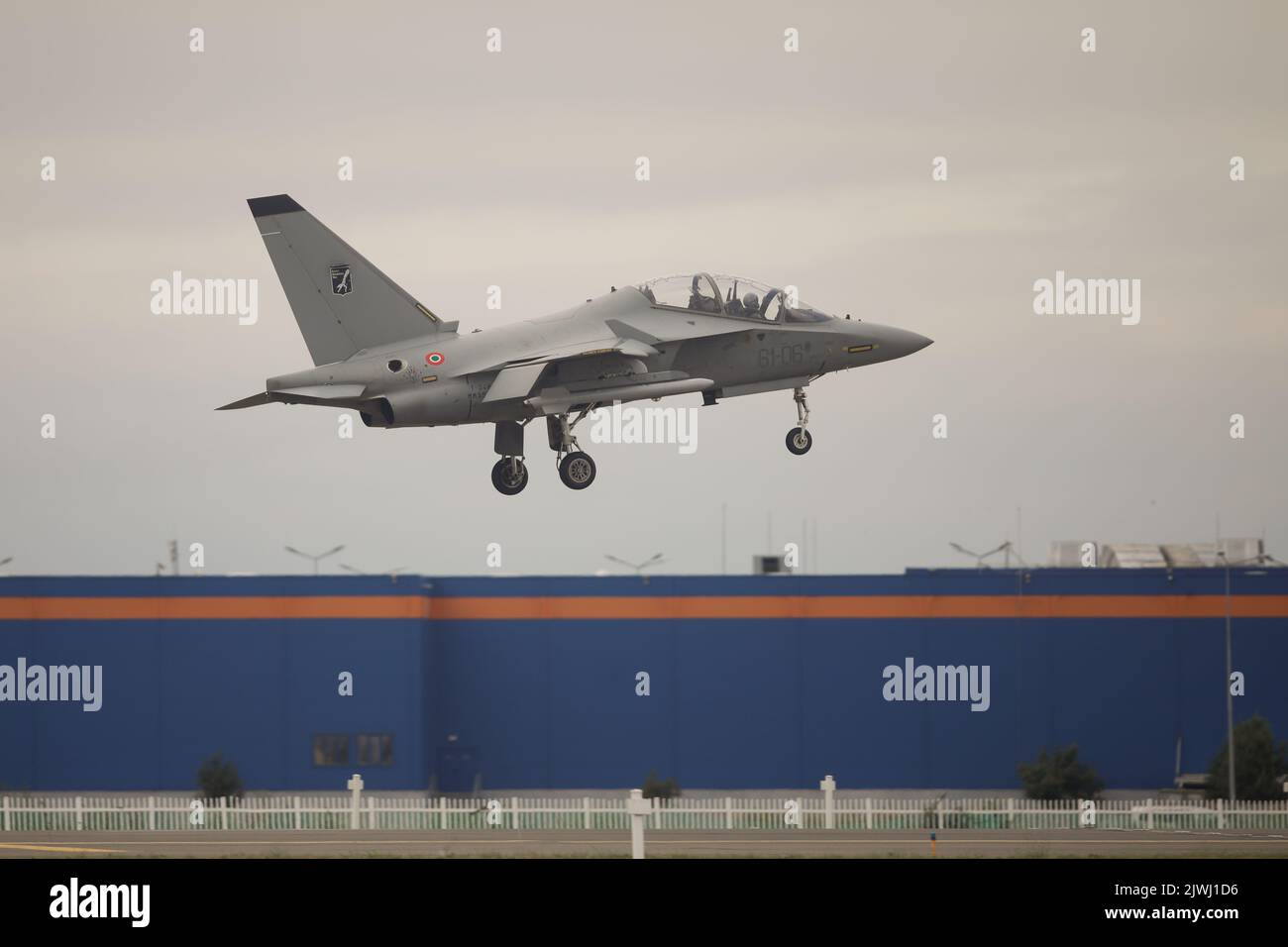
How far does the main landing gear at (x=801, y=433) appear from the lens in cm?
4775

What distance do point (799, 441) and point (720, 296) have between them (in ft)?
13.1

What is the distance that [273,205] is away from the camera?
1731 inches

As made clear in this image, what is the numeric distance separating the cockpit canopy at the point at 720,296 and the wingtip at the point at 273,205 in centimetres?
800

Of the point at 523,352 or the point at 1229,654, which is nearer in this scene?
the point at 523,352

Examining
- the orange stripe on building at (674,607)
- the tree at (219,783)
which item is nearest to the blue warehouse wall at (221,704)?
the orange stripe on building at (674,607)

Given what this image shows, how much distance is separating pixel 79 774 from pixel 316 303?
166 feet

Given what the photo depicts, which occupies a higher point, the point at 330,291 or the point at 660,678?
the point at 330,291

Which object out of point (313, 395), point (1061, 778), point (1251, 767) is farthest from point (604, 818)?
point (1251, 767)

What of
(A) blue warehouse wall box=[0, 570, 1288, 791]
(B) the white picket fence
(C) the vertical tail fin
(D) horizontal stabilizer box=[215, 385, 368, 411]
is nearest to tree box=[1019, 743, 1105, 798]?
(A) blue warehouse wall box=[0, 570, 1288, 791]

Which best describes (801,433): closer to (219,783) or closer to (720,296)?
(720,296)

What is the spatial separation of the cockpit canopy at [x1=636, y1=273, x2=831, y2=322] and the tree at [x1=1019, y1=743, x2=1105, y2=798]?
1659 inches

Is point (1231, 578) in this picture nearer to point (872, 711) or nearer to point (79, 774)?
point (872, 711)

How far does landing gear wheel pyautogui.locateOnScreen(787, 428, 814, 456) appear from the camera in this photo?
157 ft
